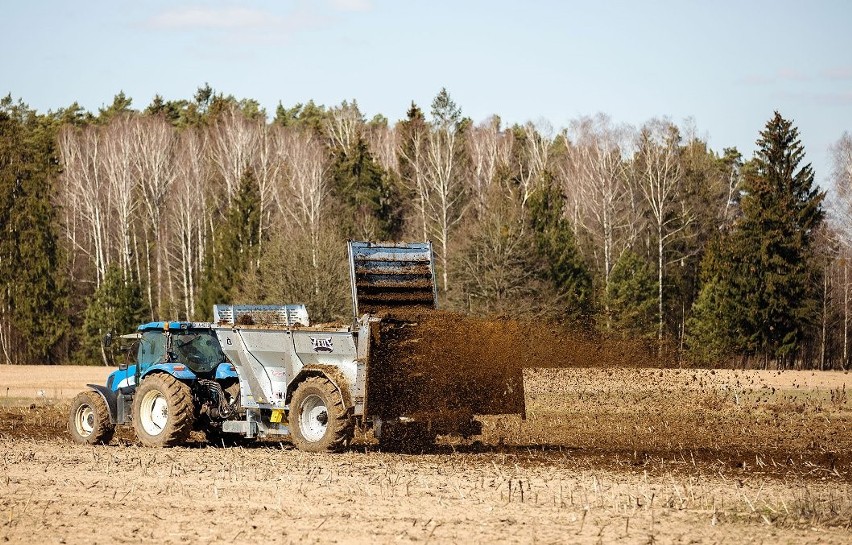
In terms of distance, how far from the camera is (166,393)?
805 inches

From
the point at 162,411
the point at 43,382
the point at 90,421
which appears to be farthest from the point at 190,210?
the point at 162,411

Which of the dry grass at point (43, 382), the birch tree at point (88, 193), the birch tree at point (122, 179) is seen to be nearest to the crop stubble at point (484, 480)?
the dry grass at point (43, 382)

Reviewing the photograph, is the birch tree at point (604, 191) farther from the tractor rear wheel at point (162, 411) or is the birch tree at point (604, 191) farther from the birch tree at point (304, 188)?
the tractor rear wheel at point (162, 411)

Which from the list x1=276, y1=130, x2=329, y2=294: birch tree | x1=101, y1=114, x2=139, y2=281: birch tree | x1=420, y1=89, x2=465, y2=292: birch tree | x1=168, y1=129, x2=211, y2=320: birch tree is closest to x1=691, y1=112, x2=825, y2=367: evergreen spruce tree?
x1=420, y1=89, x2=465, y2=292: birch tree

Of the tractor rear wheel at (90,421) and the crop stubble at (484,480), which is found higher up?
the tractor rear wheel at (90,421)

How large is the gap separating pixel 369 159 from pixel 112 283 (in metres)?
22.0

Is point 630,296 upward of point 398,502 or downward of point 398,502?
upward

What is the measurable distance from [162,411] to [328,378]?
3.79m

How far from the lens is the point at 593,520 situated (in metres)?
12.6

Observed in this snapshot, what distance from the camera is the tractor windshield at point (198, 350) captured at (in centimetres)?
2131

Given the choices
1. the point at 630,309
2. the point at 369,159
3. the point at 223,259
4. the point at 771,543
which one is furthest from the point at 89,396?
the point at 369,159

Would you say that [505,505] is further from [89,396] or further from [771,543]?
[89,396]

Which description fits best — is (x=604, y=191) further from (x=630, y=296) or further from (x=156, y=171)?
(x=156, y=171)

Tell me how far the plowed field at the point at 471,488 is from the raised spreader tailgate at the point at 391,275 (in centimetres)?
244
